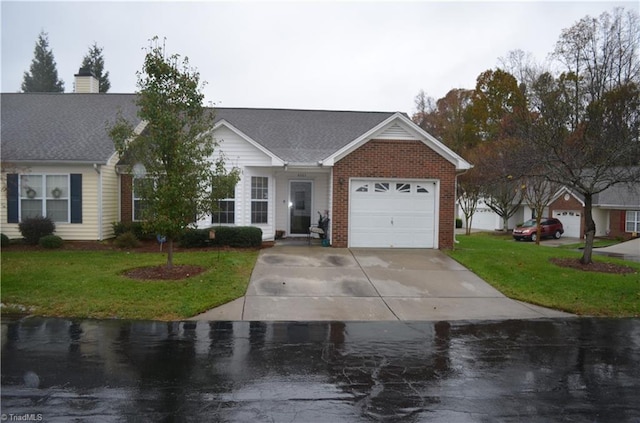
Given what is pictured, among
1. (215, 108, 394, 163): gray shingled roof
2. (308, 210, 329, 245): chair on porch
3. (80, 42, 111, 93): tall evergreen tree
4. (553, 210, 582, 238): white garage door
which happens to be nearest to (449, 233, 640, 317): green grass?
(308, 210, 329, 245): chair on porch

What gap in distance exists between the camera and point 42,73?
6022cm

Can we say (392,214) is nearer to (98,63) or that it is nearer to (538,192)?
(538,192)

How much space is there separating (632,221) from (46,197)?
35739mm

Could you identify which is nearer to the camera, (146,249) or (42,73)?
(146,249)

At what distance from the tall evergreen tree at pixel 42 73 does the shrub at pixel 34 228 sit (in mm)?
53536

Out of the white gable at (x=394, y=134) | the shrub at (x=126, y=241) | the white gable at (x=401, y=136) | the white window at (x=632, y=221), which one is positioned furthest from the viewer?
the white window at (x=632, y=221)

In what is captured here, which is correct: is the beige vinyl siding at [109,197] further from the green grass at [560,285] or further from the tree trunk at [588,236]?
the tree trunk at [588,236]

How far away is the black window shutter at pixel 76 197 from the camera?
1580cm

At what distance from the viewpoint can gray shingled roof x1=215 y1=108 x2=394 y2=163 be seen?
17.2 metres

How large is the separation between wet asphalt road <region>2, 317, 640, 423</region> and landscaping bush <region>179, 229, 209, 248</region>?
23.8ft

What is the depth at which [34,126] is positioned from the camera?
17938 mm

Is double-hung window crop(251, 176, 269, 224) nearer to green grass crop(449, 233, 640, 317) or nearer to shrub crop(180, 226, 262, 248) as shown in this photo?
shrub crop(180, 226, 262, 248)

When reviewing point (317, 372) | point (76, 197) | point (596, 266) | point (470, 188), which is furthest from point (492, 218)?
point (317, 372)

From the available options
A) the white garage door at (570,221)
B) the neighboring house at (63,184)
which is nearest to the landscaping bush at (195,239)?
the neighboring house at (63,184)
